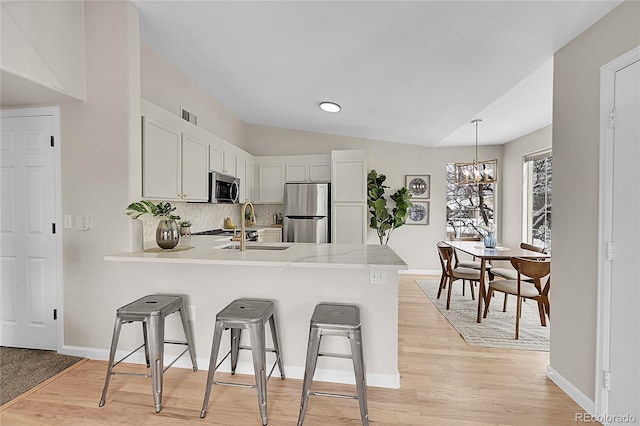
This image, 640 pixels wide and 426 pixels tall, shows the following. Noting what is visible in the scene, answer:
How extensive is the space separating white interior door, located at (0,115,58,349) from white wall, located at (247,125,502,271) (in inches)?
Answer: 139

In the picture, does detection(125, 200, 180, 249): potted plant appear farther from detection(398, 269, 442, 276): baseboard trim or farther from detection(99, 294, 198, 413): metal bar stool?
detection(398, 269, 442, 276): baseboard trim

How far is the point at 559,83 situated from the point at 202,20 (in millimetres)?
2868

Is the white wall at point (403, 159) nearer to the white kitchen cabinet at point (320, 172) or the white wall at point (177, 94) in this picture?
the white kitchen cabinet at point (320, 172)

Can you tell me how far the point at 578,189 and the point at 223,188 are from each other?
12.2ft

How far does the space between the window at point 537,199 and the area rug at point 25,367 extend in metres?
6.02

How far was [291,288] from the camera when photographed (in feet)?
7.50

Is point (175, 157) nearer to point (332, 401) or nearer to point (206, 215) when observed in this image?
point (206, 215)

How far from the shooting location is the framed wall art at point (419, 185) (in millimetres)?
5836

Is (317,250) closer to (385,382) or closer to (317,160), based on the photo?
(385,382)

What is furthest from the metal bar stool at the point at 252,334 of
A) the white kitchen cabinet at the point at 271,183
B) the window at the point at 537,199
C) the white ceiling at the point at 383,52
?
the window at the point at 537,199

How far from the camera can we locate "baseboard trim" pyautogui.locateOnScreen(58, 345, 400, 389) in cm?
217

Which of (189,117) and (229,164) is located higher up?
(189,117)

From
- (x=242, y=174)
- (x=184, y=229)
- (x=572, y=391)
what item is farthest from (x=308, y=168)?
(x=572, y=391)

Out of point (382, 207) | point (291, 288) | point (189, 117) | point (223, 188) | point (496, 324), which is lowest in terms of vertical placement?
point (496, 324)
